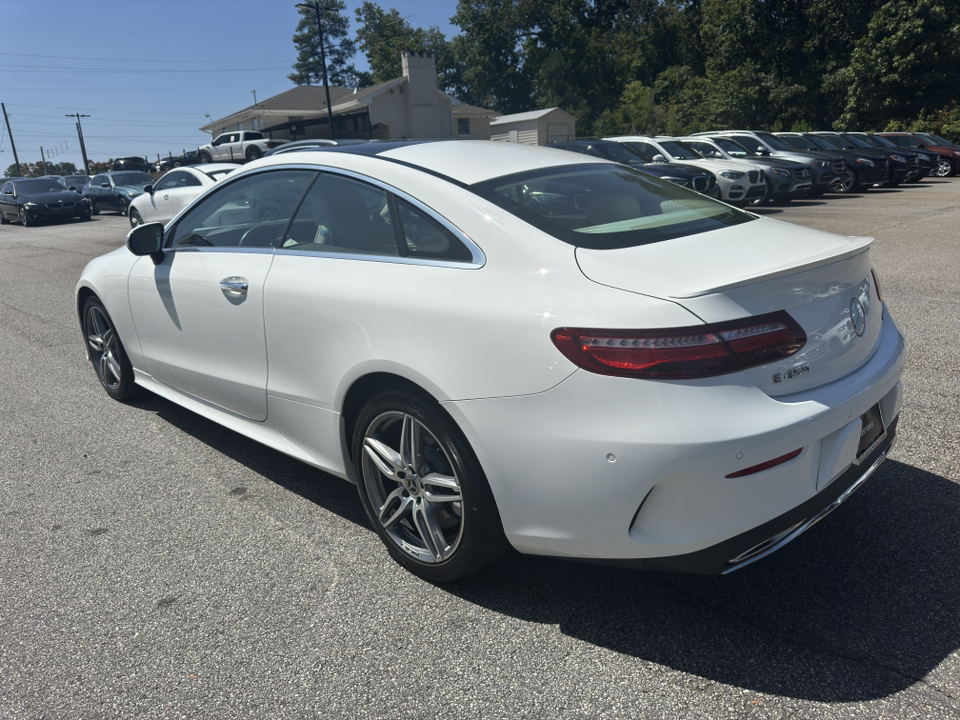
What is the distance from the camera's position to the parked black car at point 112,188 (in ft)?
81.6

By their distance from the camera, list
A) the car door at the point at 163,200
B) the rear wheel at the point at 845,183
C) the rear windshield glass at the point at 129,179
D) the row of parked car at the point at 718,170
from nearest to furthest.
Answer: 1. the row of parked car at the point at 718,170
2. the car door at the point at 163,200
3. the rear wheel at the point at 845,183
4. the rear windshield glass at the point at 129,179

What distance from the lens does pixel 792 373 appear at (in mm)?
2375

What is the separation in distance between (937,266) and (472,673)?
866cm

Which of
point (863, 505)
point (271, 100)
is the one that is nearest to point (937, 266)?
point (863, 505)

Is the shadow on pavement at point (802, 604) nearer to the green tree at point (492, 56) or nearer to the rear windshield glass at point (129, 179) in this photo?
the rear windshield glass at point (129, 179)

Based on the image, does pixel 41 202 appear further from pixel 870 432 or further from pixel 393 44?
pixel 393 44

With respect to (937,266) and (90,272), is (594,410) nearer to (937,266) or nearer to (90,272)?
(90,272)

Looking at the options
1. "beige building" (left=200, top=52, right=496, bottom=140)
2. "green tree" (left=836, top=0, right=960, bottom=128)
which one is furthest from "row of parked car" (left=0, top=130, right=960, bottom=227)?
"beige building" (left=200, top=52, right=496, bottom=140)

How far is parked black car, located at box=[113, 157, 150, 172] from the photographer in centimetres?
4950

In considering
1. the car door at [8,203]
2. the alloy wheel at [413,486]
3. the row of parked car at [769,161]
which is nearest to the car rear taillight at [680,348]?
the alloy wheel at [413,486]

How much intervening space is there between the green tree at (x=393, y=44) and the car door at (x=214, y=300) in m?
80.6

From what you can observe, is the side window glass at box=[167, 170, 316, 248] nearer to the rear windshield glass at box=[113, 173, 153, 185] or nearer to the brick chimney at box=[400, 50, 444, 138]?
the rear windshield glass at box=[113, 173, 153, 185]

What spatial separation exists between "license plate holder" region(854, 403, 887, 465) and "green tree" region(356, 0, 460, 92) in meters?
82.6

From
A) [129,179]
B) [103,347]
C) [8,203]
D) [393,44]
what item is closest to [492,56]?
[393,44]
